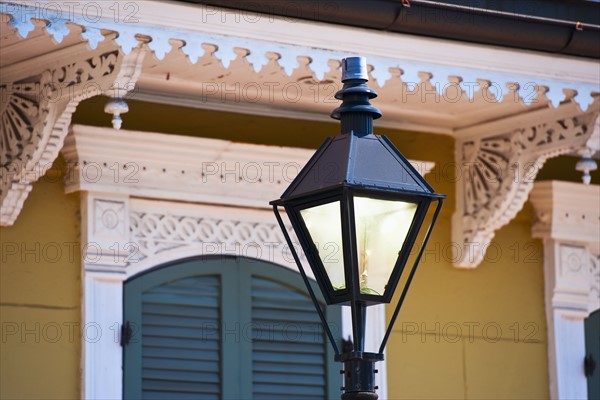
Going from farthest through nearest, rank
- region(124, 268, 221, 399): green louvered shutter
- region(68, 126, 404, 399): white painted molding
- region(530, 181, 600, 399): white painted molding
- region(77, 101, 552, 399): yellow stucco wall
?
region(530, 181, 600, 399): white painted molding < region(77, 101, 552, 399): yellow stucco wall < region(124, 268, 221, 399): green louvered shutter < region(68, 126, 404, 399): white painted molding

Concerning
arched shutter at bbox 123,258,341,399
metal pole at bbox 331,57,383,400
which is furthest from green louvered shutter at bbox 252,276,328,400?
metal pole at bbox 331,57,383,400

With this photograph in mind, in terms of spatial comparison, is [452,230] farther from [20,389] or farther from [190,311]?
[20,389]

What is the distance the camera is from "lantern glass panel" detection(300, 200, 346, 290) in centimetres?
419

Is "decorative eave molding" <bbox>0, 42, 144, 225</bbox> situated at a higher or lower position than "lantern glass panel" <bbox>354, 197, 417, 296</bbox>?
higher

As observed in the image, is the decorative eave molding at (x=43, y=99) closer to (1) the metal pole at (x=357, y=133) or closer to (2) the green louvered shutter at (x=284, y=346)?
(2) the green louvered shutter at (x=284, y=346)

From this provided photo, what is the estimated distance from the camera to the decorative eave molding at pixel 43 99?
590cm

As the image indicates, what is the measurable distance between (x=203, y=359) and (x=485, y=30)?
6.41 ft

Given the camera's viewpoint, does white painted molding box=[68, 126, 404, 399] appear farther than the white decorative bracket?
No

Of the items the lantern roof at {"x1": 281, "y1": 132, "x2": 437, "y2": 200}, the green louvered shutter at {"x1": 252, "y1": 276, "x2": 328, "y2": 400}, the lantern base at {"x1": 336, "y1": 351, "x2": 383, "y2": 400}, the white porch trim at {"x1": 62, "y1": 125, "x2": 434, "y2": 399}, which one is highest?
the white porch trim at {"x1": 62, "y1": 125, "x2": 434, "y2": 399}

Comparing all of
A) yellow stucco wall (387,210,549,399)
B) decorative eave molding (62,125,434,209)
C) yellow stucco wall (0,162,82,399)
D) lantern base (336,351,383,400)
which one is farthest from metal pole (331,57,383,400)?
yellow stucco wall (387,210,549,399)

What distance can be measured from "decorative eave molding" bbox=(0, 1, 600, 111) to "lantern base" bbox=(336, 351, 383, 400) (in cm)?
205

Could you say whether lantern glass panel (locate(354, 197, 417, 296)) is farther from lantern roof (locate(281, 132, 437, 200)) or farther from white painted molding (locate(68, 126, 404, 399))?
white painted molding (locate(68, 126, 404, 399))

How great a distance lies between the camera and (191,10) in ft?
19.6

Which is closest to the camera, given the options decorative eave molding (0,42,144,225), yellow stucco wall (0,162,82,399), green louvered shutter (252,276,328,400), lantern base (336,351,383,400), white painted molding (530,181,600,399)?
lantern base (336,351,383,400)
